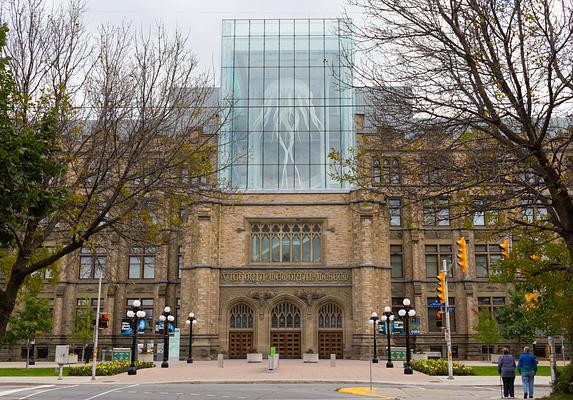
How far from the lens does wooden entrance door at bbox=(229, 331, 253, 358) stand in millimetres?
45594

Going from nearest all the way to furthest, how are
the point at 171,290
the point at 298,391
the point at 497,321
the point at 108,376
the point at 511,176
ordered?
1. the point at 511,176
2. the point at 298,391
3. the point at 108,376
4. the point at 497,321
5. the point at 171,290

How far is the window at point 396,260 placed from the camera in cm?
4928

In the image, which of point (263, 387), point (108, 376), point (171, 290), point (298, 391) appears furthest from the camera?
point (171, 290)

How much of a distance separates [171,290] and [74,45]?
34123mm

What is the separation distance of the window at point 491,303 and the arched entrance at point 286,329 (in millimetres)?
14055

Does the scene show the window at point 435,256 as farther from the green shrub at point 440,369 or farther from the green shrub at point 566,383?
the green shrub at point 566,383

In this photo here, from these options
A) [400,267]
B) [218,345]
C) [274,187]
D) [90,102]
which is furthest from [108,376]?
[400,267]

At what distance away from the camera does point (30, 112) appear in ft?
52.6

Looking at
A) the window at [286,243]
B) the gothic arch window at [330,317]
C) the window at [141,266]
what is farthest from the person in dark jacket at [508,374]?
the window at [141,266]

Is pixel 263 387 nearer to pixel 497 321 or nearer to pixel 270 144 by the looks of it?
pixel 497 321

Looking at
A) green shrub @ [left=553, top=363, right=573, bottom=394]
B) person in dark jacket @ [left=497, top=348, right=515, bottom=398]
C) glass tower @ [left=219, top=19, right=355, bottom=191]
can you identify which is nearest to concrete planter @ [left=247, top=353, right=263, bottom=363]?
glass tower @ [left=219, top=19, right=355, bottom=191]

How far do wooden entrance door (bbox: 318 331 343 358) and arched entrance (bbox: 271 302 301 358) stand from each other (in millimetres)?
1644

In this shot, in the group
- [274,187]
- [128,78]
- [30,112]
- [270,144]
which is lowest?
[30,112]

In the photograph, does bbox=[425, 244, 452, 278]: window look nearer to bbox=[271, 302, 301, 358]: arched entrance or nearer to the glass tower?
the glass tower
